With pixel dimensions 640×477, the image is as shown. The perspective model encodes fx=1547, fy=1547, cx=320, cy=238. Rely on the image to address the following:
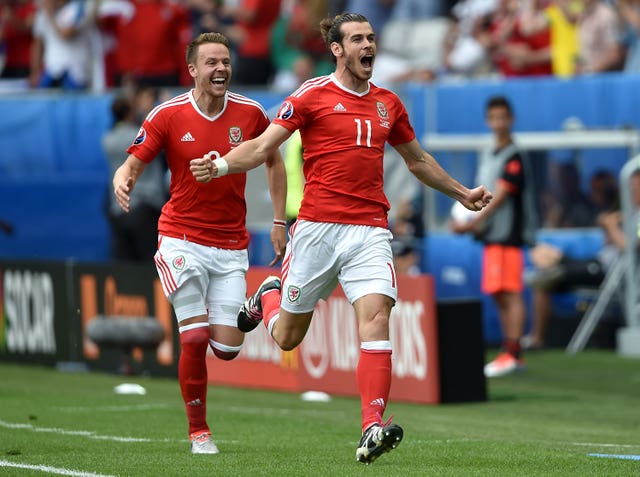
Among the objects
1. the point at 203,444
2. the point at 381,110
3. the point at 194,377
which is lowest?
the point at 203,444

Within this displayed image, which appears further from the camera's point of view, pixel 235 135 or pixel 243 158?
pixel 235 135

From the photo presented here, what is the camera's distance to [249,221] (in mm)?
18578

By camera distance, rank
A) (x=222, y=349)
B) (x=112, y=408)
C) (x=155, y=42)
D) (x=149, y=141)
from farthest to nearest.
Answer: (x=155, y=42) < (x=112, y=408) < (x=222, y=349) < (x=149, y=141)

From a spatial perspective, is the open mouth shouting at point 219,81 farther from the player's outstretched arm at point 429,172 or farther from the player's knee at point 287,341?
the player's knee at point 287,341

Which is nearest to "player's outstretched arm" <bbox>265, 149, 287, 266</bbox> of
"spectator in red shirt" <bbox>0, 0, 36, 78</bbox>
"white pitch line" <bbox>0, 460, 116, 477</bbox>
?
"white pitch line" <bbox>0, 460, 116, 477</bbox>

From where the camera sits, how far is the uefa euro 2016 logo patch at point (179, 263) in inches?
374

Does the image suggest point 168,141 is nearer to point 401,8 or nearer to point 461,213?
point 461,213

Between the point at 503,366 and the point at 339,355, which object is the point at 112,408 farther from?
the point at 503,366

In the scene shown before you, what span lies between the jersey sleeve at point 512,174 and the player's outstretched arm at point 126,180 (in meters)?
6.56

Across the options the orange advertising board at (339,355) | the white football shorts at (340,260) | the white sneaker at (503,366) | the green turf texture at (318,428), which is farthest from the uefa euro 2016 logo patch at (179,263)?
the white sneaker at (503,366)

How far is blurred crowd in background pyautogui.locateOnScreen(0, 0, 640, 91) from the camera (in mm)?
19719

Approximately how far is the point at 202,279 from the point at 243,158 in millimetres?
1180

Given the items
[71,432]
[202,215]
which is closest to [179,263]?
[202,215]

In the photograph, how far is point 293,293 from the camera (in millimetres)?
9172
